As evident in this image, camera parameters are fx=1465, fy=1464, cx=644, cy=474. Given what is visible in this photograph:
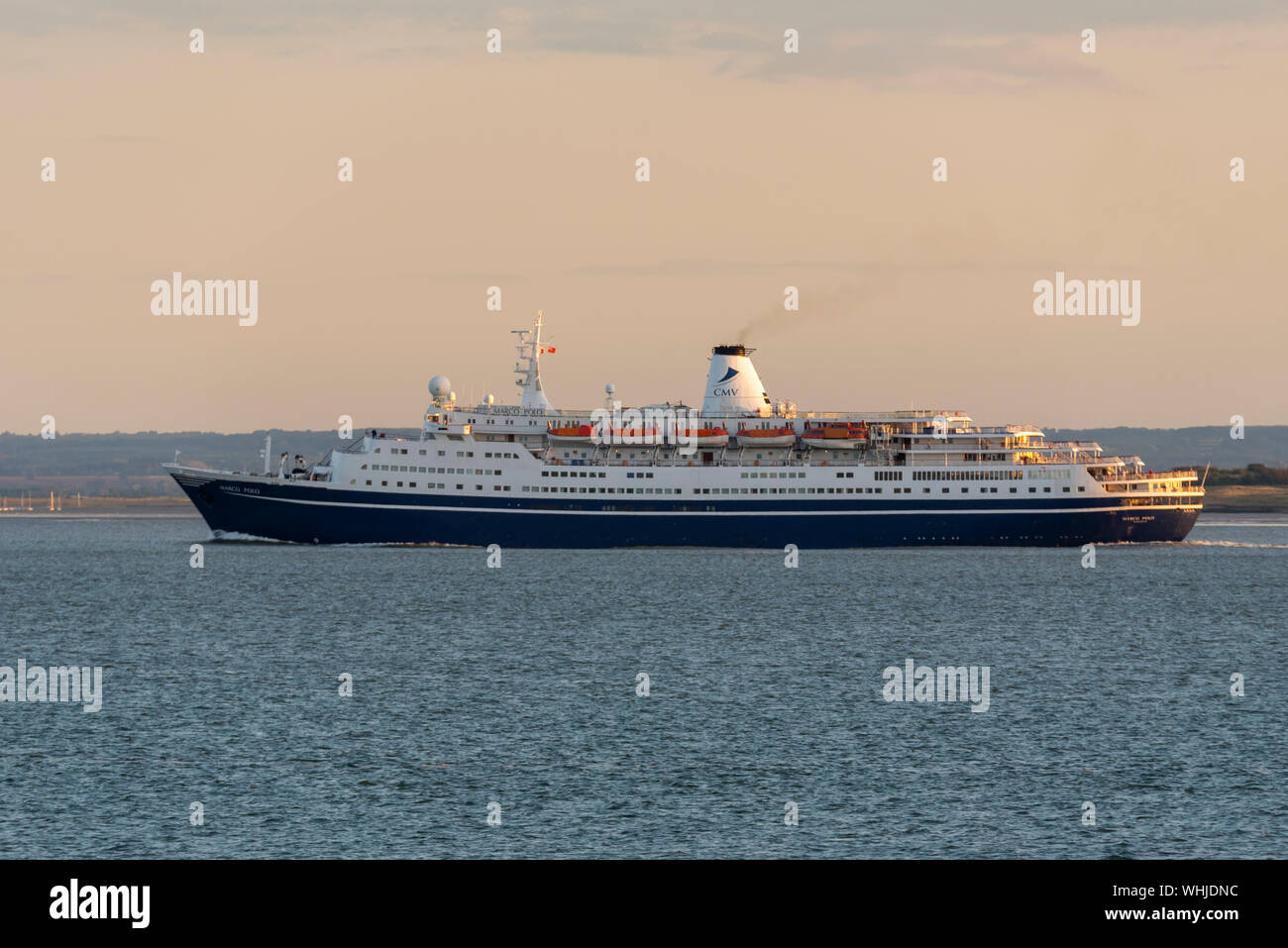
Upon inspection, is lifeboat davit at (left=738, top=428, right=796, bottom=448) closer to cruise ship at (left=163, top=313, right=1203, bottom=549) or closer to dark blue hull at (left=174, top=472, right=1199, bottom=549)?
cruise ship at (left=163, top=313, right=1203, bottom=549)

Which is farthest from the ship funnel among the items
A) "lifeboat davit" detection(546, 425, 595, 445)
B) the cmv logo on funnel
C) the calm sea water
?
the calm sea water

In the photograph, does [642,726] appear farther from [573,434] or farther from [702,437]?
[702,437]

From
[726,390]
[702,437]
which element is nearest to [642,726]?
[702,437]

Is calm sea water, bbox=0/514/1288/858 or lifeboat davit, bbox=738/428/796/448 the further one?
lifeboat davit, bbox=738/428/796/448

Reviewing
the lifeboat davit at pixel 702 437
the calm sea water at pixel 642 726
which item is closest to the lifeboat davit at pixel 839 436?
the lifeboat davit at pixel 702 437

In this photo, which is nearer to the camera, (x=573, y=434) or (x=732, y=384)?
(x=573, y=434)
